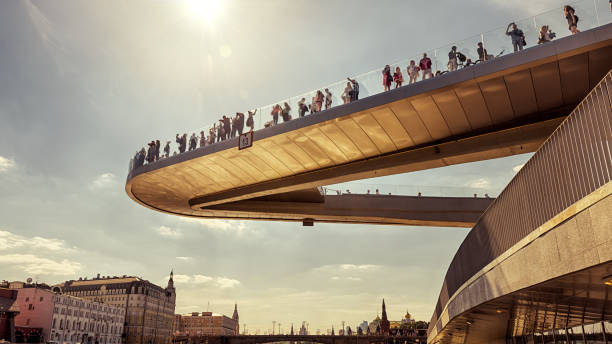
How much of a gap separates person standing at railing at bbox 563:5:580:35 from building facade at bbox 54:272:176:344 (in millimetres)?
109094

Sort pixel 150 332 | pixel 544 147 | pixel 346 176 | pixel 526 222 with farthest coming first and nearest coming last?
pixel 150 332 < pixel 346 176 < pixel 526 222 < pixel 544 147

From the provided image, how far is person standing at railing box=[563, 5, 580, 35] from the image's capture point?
16.7m

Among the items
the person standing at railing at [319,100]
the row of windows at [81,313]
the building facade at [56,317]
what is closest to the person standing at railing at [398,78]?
the person standing at railing at [319,100]

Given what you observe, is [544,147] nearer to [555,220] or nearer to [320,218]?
[555,220]

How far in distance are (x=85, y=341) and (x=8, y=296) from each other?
2834 centimetres

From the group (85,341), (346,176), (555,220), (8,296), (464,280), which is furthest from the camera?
(85,341)

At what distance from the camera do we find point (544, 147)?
8773 millimetres

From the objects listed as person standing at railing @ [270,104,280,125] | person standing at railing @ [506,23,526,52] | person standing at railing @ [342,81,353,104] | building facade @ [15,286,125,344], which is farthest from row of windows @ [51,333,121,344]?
person standing at railing @ [506,23,526,52]

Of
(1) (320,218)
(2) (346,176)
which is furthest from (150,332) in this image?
(2) (346,176)

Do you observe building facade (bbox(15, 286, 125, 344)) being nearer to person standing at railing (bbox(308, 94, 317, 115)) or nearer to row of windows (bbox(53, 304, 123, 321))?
row of windows (bbox(53, 304, 123, 321))

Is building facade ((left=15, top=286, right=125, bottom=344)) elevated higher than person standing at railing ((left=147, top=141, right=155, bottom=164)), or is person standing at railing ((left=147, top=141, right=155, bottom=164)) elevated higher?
person standing at railing ((left=147, top=141, right=155, bottom=164))

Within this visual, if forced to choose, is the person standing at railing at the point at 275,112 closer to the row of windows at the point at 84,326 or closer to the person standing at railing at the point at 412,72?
the person standing at railing at the point at 412,72

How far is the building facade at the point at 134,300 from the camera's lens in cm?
11488

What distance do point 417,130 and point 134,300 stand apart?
→ 112m
